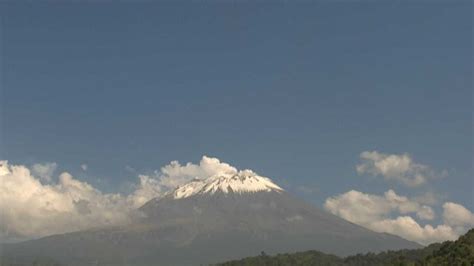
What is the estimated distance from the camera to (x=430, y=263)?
163 meters

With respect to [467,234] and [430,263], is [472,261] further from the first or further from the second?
[467,234]

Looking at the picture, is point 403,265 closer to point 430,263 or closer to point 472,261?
point 430,263

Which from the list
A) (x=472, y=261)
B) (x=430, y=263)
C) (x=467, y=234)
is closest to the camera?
(x=472, y=261)

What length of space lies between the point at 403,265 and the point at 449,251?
44.4 feet

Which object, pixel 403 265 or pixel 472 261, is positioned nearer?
pixel 472 261

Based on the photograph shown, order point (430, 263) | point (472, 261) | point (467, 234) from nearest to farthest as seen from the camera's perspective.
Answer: point (472, 261) → point (430, 263) → point (467, 234)

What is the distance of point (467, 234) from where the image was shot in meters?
180

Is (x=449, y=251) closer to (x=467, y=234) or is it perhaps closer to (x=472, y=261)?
(x=467, y=234)

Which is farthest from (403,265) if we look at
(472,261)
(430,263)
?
(472,261)

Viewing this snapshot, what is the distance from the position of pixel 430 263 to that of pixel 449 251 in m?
12.2

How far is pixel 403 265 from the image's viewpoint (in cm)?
16938

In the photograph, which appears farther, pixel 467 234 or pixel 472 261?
pixel 467 234

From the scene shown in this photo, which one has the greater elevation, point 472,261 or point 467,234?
point 467,234

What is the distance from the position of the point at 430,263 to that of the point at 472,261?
1461 centimetres
